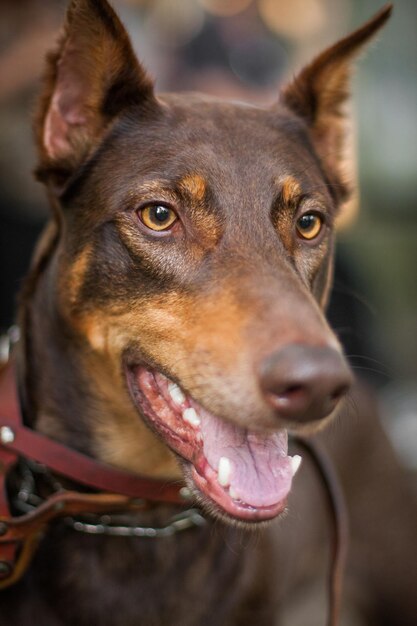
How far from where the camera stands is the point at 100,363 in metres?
2.41

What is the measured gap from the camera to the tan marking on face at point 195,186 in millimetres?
2219

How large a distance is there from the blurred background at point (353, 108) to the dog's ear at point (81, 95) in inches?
12.2

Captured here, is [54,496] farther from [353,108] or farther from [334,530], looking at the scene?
[353,108]

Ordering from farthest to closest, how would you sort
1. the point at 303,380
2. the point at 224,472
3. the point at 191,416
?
1. the point at 191,416
2. the point at 224,472
3. the point at 303,380

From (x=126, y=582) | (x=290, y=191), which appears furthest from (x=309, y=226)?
(x=126, y=582)

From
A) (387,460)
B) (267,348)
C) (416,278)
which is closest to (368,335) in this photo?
(387,460)

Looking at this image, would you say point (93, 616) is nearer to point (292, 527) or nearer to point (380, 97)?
point (292, 527)

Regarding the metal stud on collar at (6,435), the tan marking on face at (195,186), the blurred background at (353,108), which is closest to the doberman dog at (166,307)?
the tan marking on face at (195,186)

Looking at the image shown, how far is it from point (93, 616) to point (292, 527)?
1.12 m

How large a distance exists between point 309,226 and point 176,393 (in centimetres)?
66

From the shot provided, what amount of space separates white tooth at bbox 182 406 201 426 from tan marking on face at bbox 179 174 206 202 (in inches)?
22.7

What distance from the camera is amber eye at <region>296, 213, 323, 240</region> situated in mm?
2410

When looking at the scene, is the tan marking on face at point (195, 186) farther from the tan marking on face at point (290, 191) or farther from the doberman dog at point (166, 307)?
the tan marking on face at point (290, 191)

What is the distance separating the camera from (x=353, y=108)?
20.8ft
